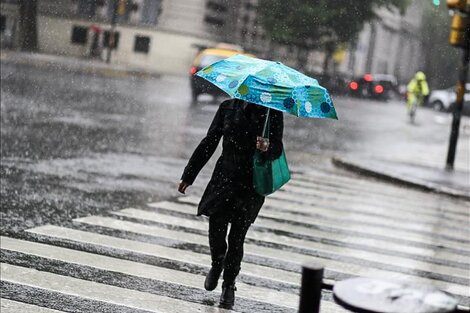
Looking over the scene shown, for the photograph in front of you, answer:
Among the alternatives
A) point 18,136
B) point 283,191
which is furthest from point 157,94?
point 283,191

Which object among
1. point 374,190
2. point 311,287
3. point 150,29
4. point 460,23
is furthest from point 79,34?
point 311,287

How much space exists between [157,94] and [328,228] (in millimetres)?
22261

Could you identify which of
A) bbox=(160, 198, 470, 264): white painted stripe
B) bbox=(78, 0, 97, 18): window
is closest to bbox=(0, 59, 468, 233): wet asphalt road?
bbox=(160, 198, 470, 264): white painted stripe

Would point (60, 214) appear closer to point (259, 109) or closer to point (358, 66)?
point (259, 109)

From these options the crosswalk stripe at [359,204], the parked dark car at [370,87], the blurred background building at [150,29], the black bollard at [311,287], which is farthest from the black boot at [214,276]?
the parked dark car at [370,87]

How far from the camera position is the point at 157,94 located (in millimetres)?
32531

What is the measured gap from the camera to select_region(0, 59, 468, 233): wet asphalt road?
1109 cm

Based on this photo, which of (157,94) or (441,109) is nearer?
(157,94)

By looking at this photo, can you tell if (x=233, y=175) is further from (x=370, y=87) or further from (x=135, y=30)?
(x=370, y=87)

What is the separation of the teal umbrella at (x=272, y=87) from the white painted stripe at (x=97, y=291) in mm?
1487

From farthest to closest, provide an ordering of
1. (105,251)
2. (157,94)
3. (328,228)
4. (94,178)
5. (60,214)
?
(157,94), (94,178), (328,228), (60,214), (105,251)

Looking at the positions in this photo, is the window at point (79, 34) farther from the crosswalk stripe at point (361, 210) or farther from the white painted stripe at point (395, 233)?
the white painted stripe at point (395, 233)

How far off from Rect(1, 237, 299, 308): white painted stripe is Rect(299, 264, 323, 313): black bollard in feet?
11.2

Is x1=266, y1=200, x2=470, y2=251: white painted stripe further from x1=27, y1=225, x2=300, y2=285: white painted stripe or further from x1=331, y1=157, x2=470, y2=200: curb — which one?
x1=331, y1=157, x2=470, y2=200: curb
